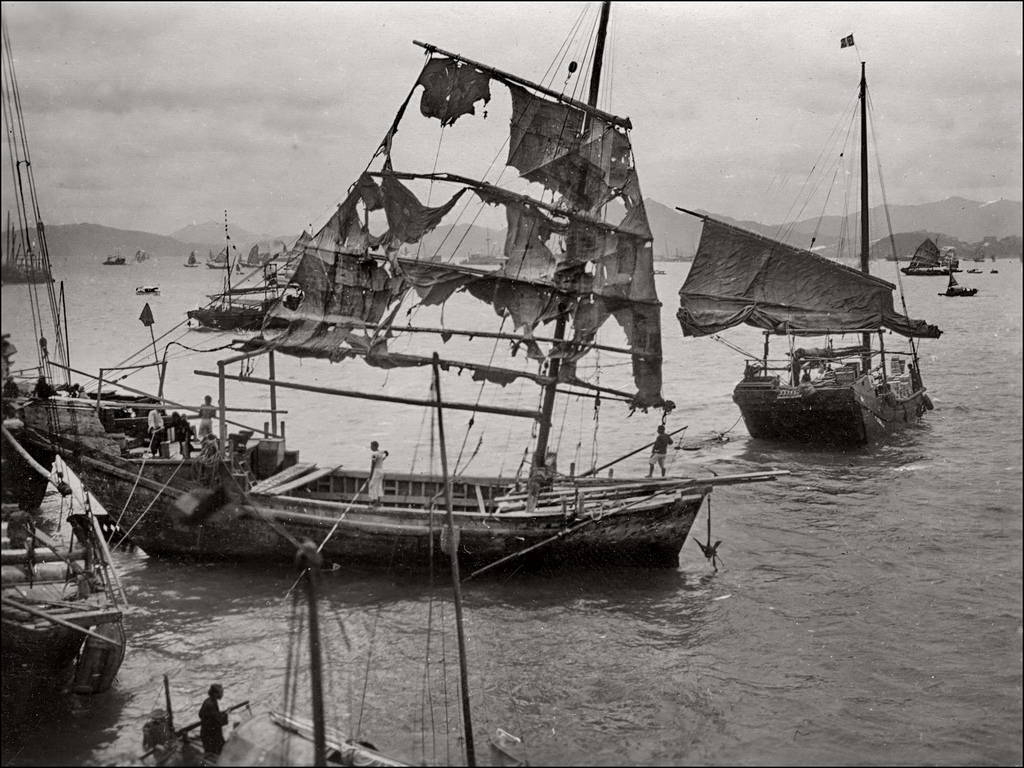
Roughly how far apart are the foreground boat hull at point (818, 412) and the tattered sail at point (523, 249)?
11.6 m

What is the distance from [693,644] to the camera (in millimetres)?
15367

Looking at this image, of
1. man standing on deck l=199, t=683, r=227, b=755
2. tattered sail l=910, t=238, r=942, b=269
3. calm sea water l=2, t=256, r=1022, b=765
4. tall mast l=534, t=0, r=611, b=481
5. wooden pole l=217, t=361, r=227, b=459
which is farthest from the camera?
tattered sail l=910, t=238, r=942, b=269

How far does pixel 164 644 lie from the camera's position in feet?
49.1

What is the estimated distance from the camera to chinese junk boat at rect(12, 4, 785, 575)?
59.5 ft

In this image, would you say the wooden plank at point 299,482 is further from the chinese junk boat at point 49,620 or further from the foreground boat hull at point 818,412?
the foreground boat hull at point 818,412

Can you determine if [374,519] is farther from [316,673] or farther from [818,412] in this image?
[818,412]

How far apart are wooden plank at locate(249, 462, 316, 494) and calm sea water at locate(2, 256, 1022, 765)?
186 centimetres

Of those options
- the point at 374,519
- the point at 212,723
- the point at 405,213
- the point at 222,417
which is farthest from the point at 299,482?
the point at 212,723

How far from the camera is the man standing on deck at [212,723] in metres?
11.1

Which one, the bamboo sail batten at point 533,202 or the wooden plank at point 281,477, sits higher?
the bamboo sail batten at point 533,202

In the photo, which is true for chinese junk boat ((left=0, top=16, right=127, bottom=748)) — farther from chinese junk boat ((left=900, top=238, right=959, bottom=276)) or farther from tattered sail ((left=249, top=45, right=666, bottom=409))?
chinese junk boat ((left=900, top=238, right=959, bottom=276))

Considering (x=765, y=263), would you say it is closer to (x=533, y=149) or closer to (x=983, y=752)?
(x=533, y=149)

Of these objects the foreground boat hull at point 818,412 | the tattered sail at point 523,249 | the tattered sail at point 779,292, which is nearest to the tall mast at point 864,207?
the foreground boat hull at point 818,412

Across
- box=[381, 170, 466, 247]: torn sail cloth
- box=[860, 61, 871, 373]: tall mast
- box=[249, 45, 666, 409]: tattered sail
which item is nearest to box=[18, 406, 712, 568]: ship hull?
box=[249, 45, 666, 409]: tattered sail
